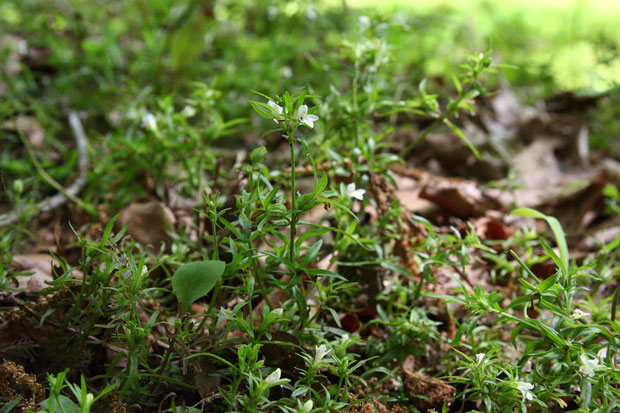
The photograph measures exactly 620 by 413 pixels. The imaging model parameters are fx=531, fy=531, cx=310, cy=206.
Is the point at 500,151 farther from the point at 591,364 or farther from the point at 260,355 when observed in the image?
the point at 260,355

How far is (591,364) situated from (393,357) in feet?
1.98

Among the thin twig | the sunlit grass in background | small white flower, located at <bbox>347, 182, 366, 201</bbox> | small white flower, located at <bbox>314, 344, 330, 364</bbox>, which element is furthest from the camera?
the sunlit grass in background

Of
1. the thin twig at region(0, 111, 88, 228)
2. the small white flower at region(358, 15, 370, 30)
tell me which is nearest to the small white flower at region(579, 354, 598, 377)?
the small white flower at region(358, 15, 370, 30)

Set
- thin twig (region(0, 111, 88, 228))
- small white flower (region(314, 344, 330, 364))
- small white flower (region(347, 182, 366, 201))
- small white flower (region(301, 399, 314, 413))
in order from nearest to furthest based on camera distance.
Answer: small white flower (region(301, 399, 314, 413))
small white flower (region(314, 344, 330, 364))
small white flower (region(347, 182, 366, 201))
thin twig (region(0, 111, 88, 228))

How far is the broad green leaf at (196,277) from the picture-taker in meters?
1.45

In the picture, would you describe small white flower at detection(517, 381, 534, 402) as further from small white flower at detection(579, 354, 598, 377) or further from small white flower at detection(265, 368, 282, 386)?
small white flower at detection(265, 368, 282, 386)

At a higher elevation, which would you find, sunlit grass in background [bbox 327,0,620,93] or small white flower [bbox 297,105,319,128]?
small white flower [bbox 297,105,319,128]

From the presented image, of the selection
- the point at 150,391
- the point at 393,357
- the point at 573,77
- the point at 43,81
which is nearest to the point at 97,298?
the point at 150,391

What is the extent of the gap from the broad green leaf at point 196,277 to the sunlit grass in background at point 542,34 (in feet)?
7.33

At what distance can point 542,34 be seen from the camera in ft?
16.2

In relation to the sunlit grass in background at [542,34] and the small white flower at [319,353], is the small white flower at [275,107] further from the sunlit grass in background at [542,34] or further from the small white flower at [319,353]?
the sunlit grass in background at [542,34]

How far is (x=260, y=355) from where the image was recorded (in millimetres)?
1677

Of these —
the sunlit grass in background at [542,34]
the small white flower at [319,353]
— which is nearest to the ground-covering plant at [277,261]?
the small white flower at [319,353]

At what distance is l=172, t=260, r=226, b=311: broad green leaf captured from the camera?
1.45 m
